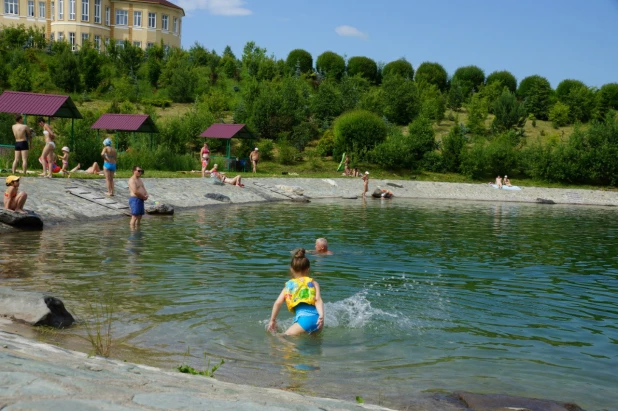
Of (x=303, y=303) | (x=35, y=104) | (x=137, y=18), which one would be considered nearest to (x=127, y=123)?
(x=35, y=104)

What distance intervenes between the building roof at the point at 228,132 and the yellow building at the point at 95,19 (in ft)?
123

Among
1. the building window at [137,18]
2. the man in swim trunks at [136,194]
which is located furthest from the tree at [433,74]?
the man in swim trunks at [136,194]

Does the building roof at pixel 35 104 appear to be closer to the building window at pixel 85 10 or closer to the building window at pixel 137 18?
the building window at pixel 85 10

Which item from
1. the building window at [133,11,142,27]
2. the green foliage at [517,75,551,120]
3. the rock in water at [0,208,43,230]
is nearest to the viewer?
the rock in water at [0,208,43,230]

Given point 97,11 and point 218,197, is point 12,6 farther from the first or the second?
point 218,197

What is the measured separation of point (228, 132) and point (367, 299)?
33.2 m

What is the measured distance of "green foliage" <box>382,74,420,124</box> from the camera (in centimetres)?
6138

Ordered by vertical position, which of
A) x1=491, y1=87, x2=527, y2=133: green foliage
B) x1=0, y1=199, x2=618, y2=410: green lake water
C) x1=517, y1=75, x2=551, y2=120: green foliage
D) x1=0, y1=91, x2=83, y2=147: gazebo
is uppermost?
x1=517, y1=75, x2=551, y2=120: green foliage

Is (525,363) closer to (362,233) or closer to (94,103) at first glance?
(362,233)

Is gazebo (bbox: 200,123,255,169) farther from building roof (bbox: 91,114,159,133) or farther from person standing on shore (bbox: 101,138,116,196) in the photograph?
person standing on shore (bbox: 101,138,116,196)

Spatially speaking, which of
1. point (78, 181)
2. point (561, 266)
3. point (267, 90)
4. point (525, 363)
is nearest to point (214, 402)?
point (525, 363)

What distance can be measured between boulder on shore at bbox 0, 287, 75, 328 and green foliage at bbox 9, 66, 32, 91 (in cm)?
5149

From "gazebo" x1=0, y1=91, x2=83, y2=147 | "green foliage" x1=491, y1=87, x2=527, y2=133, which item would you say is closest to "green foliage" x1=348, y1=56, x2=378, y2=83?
"green foliage" x1=491, y1=87, x2=527, y2=133

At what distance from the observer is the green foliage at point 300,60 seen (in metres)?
76.8
